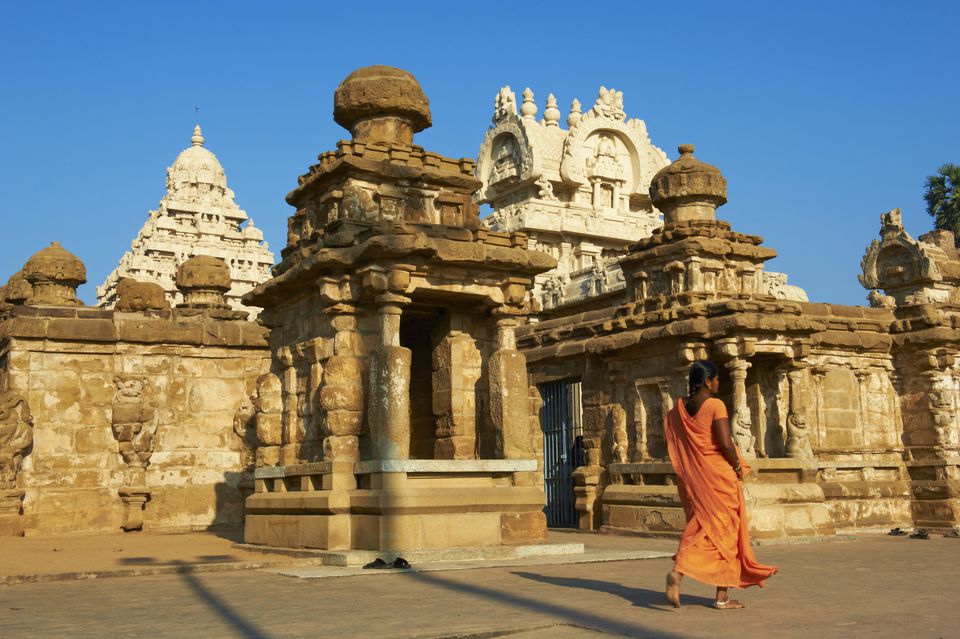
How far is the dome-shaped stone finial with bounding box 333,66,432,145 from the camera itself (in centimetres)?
1217

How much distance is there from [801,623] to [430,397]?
7166 millimetres

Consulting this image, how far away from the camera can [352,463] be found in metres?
10.7

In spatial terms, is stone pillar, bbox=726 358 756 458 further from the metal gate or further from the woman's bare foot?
the woman's bare foot

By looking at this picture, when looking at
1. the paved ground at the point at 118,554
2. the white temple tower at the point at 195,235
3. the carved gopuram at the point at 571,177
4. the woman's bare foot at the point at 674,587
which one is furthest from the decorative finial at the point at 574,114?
the woman's bare foot at the point at 674,587

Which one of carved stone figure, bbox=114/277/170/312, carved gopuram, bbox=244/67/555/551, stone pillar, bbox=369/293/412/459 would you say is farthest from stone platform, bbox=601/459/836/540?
carved stone figure, bbox=114/277/170/312

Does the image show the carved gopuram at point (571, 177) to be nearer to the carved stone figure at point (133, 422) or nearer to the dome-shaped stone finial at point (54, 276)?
the dome-shaped stone finial at point (54, 276)

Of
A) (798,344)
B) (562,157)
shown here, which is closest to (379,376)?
(798,344)

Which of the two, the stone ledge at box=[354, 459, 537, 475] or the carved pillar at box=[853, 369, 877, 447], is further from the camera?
the carved pillar at box=[853, 369, 877, 447]

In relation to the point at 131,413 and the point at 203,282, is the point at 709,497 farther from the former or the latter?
the point at 203,282

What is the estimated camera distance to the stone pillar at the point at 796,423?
14.6 m

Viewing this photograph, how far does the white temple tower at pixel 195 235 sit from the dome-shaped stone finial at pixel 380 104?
1307 inches

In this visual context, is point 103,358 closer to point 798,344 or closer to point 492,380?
point 492,380

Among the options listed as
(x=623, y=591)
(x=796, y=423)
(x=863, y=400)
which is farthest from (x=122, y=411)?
(x=863, y=400)

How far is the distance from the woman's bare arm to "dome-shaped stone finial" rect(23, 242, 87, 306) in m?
13.7
